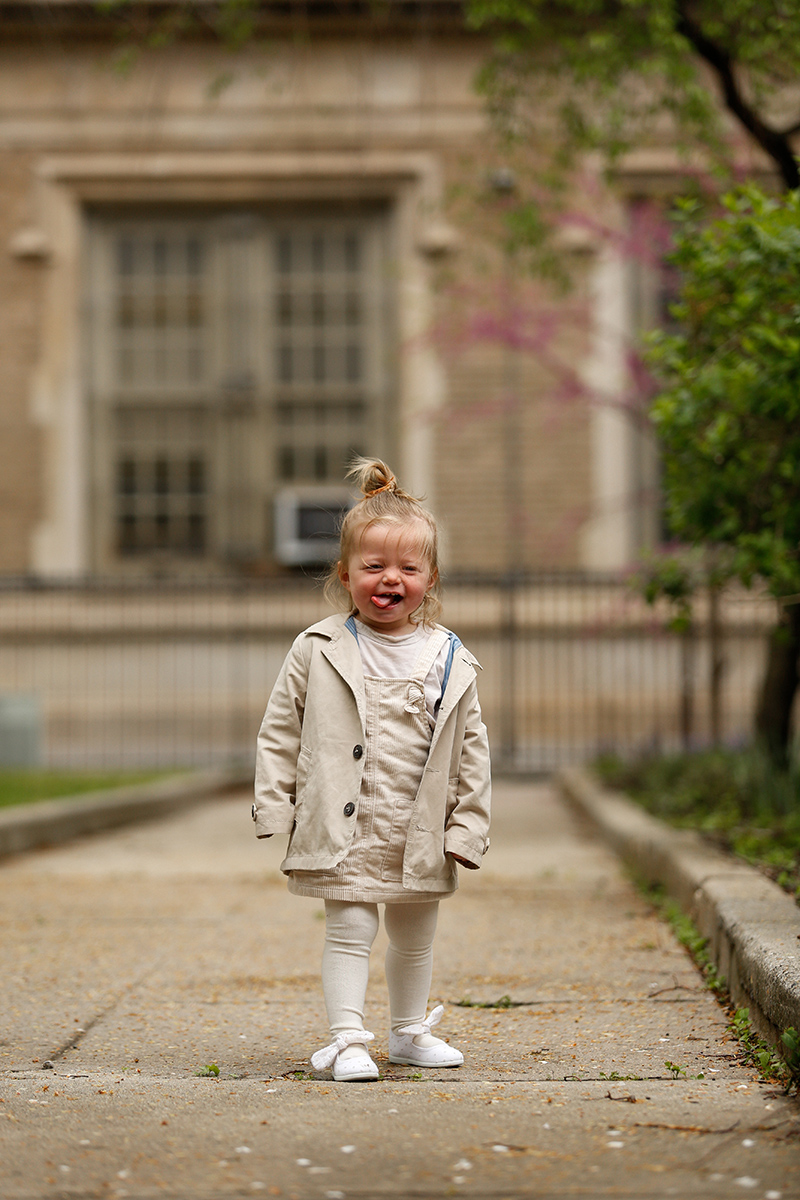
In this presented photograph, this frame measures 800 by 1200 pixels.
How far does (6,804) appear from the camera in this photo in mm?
9094

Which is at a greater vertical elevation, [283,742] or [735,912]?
[283,742]

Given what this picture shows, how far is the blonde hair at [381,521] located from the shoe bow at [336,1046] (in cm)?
105

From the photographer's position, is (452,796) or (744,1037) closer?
(452,796)

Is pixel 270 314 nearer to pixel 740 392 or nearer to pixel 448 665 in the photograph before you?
pixel 740 392

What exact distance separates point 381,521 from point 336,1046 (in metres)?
1.29

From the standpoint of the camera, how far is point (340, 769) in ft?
11.1

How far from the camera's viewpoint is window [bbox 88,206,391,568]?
17.4 meters

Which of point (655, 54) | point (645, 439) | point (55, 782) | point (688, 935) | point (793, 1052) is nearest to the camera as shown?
point (793, 1052)

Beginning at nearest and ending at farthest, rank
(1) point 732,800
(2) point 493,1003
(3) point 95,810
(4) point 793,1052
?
(4) point 793,1052
(2) point 493,1003
(1) point 732,800
(3) point 95,810

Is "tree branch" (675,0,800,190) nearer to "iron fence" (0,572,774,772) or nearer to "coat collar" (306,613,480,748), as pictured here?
"coat collar" (306,613,480,748)

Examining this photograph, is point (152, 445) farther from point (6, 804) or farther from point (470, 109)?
point (6, 804)

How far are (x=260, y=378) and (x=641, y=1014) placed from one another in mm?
14197

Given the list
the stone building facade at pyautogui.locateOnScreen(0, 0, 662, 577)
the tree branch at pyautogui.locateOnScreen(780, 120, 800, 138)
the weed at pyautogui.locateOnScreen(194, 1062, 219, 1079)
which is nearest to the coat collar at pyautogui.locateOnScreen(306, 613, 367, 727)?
the weed at pyautogui.locateOnScreen(194, 1062, 219, 1079)

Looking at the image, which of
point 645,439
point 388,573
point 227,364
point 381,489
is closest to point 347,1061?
point 388,573
